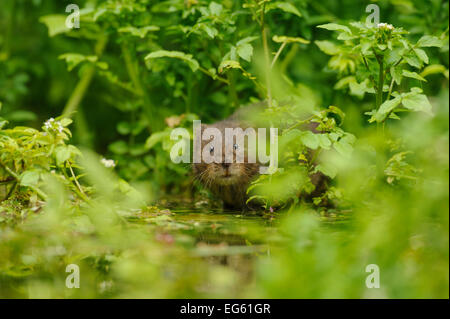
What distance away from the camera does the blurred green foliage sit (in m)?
2.13

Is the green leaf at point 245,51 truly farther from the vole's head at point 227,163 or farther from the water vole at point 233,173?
the vole's head at point 227,163

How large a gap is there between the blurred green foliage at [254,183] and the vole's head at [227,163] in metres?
0.28

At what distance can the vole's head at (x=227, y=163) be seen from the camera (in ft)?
13.5

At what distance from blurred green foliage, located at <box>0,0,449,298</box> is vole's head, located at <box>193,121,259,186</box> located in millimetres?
284

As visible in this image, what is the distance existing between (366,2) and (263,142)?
2.43 m

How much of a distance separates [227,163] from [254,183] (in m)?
0.60

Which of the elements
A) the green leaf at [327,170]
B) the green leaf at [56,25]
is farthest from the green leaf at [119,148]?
the green leaf at [327,170]

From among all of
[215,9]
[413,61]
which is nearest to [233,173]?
[215,9]

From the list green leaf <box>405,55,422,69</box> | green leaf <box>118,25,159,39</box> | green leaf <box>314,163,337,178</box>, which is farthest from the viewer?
green leaf <box>118,25,159,39</box>

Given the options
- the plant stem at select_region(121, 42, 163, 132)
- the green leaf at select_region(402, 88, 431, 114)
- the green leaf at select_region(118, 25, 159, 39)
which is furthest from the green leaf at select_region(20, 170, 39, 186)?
the plant stem at select_region(121, 42, 163, 132)

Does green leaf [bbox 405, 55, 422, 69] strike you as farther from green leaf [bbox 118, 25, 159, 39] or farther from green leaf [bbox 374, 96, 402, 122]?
green leaf [bbox 118, 25, 159, 39]
